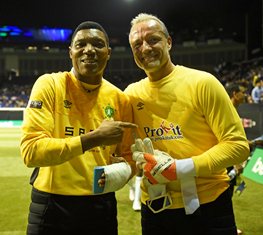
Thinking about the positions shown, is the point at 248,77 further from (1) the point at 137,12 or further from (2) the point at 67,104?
(1) the point at 137,12

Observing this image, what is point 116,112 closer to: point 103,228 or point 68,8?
point 103,228

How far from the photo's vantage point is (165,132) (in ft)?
8.36

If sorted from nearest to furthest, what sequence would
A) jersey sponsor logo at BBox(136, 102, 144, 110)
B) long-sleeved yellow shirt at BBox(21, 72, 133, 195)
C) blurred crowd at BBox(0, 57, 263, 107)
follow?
1. long-sleeved yellow shirt at BBox(21, 72, 133, 195)
2. jersey sponsor logo at BBox(136, 102, 144, 110)
3. blurred crowd at BBox(0, 57, 263, 107)

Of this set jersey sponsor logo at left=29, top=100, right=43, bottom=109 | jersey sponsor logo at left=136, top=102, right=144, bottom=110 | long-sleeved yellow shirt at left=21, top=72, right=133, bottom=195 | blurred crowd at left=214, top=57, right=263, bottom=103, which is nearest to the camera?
long-sleeved yellow shirt at left=21, top=72, right=133, bottom=195

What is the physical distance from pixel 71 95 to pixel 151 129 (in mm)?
585

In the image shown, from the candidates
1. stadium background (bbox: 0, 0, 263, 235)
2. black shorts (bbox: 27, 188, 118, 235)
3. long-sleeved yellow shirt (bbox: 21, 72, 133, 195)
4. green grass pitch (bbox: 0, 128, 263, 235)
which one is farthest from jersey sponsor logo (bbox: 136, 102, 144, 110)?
stadium background (bbox: 0, 0, 263, 235)

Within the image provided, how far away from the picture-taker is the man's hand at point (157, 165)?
226 centimetres

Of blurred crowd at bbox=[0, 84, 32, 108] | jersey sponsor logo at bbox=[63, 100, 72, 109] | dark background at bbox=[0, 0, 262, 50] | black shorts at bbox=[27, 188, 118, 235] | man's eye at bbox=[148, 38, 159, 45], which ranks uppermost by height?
dark background at bbox=[0, 0, 262, 50]

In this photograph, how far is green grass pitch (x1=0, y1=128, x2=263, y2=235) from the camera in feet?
16.8

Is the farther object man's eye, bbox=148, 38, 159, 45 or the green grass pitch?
the green grass pitch

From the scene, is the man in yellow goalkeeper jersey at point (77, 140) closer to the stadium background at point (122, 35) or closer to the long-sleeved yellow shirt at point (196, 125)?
the long-sleeved yellow shirt at point (196, 125)

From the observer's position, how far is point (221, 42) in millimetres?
39969

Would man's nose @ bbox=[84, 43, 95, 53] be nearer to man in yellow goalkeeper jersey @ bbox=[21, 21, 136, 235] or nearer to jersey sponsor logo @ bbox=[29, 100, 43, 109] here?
man in yellow goalkeeper jersey @ bbox=[21, 21, 136, 235]

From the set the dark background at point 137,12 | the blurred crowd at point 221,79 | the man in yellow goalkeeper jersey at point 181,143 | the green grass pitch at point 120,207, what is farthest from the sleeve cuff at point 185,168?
the dark background at point 137,12
